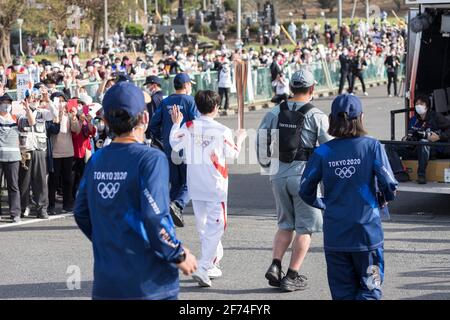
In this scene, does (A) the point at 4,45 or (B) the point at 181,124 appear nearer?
(B) the point at 181,124

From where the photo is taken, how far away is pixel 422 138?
14.6 metres

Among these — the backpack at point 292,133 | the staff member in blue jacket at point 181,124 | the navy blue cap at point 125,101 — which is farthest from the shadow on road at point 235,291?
the navy blue cap at point 125,101

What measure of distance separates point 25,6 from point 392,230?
40309 millimetres

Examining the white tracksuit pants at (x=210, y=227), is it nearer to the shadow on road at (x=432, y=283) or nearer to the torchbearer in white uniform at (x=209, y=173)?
the torchbearer in white uniform at (x=209, y=173)

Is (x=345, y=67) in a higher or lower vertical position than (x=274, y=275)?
higher

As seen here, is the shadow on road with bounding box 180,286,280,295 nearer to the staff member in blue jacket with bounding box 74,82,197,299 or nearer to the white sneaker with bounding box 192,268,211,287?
the white sneaker with bounding box 192,268,211,287

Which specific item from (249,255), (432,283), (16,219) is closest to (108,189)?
(432,283)

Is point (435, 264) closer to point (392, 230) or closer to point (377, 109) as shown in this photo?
point (392, 230)

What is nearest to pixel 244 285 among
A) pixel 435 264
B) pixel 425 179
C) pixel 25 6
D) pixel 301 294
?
pixel 301 294

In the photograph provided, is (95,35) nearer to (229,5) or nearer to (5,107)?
(229,5)

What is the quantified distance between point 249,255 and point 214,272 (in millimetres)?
1355

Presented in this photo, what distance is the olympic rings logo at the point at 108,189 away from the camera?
19.3 feet

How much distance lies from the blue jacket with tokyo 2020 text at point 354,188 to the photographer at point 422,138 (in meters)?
6.78

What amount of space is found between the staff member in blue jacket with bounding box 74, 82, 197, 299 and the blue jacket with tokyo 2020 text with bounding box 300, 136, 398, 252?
70.6 inches
